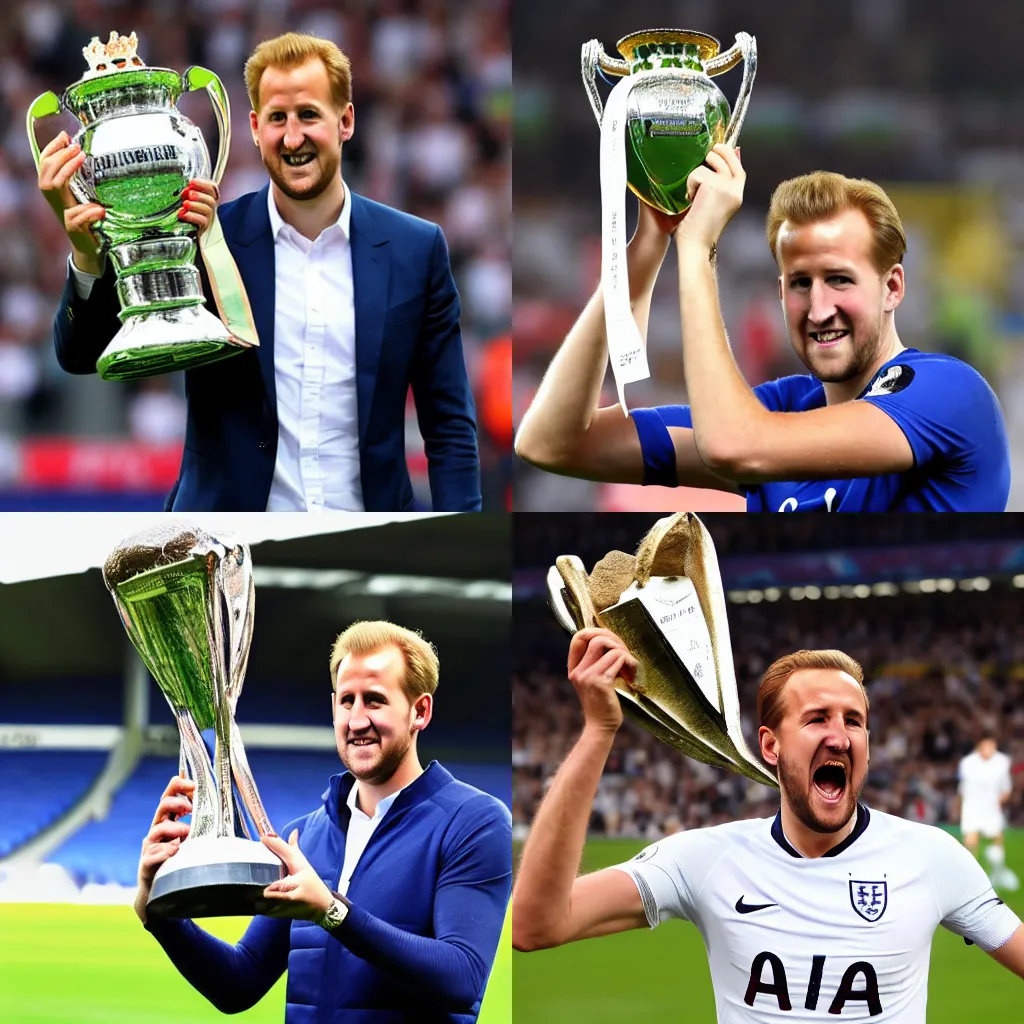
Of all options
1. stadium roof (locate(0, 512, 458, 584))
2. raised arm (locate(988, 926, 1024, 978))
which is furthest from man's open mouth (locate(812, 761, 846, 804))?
stadium roof (locate(0, 512, 458, 584))

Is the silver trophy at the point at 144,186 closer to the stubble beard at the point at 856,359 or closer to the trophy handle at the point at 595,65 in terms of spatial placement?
the trophy handle at the point at 595,65

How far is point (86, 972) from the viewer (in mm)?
3023

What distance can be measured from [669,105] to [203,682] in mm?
1163

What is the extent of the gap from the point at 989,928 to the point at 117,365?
67.4 inches

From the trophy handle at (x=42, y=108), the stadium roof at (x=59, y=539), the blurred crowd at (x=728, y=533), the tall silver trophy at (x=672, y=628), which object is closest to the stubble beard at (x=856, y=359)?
the tall silver trophy at (x=672, y=628)

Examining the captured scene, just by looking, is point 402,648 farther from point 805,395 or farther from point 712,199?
point 712,199

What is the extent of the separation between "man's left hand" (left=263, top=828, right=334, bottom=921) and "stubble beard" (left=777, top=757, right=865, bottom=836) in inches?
30.5

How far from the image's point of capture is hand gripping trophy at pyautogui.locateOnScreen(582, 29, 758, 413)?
7.52ft

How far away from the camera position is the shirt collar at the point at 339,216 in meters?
2.75

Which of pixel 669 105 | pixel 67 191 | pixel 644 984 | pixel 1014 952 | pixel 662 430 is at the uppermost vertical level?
pixel 669 105

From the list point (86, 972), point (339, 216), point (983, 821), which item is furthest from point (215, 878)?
point (983, 821)

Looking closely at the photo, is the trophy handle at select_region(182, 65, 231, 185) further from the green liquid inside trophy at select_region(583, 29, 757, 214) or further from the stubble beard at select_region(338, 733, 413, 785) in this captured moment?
→ the stubble beard at select_region(338, 733, 413, 785)

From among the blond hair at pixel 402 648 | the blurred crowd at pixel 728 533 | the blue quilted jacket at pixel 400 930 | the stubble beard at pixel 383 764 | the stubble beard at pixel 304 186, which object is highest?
the stubble beard at pixel 304 186

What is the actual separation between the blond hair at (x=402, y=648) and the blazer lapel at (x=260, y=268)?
18.6 inches
